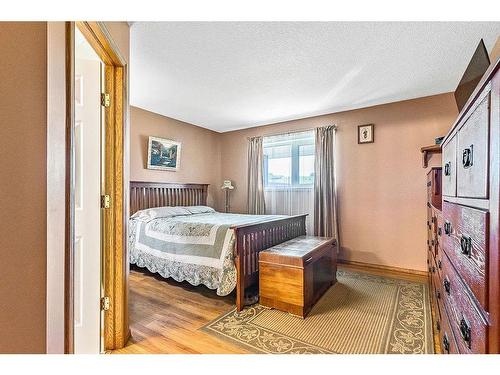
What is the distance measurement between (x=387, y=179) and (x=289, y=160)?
1584 mm

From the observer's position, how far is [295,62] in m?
2.38

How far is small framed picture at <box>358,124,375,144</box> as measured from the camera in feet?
11.9

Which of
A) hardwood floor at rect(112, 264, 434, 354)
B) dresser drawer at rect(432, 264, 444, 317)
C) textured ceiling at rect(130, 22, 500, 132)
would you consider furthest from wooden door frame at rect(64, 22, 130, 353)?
A: dresser drawer at rect(432, 264, 444, 317)

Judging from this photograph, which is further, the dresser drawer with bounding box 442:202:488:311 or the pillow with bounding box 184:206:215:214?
the pillow with bounding box 184:206:215:214

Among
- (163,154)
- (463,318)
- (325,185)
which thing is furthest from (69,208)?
(325,185)

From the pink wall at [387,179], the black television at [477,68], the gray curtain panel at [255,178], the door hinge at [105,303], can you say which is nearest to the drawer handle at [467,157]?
the black television at [477,68]

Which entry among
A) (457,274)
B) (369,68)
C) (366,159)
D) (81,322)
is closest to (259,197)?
(366,159)

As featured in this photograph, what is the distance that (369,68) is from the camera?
2.49 m

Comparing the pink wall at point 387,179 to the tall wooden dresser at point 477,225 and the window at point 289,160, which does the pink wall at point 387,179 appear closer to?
the window at point 289,160

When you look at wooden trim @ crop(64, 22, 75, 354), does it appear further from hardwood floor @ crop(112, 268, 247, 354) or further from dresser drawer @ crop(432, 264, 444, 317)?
dresser drawer @ crop(432, 264, 444, 317)

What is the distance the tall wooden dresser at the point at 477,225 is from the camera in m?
0.63

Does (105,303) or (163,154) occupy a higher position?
(163,154)

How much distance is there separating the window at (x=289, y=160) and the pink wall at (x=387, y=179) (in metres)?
0.40

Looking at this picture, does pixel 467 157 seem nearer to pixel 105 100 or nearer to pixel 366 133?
pixel 105 100
